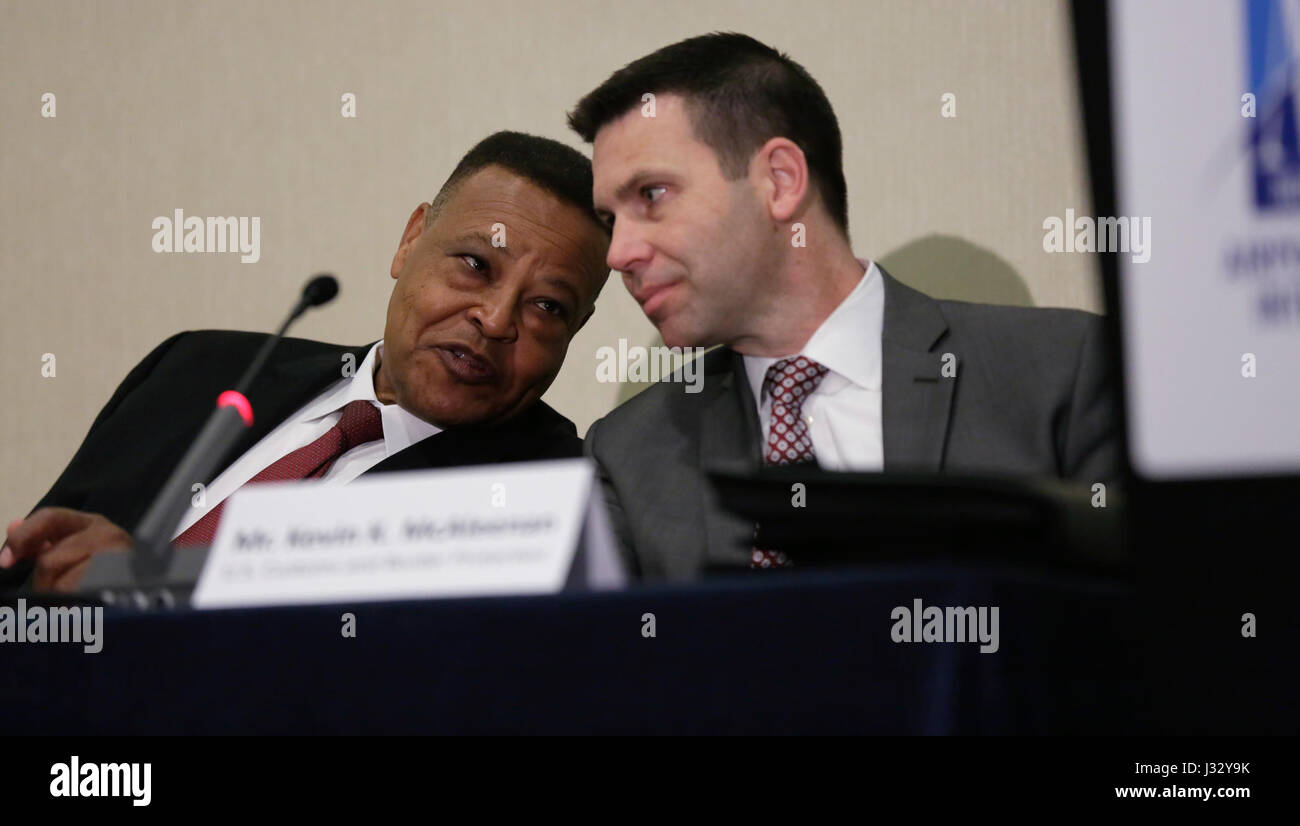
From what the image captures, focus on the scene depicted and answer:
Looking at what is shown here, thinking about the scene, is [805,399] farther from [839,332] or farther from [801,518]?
[801,518]

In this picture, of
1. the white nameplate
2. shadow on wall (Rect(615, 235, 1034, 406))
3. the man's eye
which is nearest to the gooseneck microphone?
the white nameplate

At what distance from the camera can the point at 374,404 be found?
5.83 feet

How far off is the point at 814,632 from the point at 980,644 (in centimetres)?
7

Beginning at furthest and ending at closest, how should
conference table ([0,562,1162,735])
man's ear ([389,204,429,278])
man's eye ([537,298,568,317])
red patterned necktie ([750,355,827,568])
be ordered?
1. man's ear ([389,204,429,278])
2. man's eye ([537,298,568,317])
3. red patterned necktie ([750,355,827,568])
4. conference table ([0,562,1162,735])

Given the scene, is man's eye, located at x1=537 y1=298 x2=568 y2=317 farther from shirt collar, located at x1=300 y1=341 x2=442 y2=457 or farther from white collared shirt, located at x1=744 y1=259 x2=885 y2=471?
white collared shirt, located at x1=744 y1=259 x2=885 y2=471

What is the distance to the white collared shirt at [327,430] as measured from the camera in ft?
5.61

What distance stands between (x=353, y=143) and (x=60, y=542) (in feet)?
3.14

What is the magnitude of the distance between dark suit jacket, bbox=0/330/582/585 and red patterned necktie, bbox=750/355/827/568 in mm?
370

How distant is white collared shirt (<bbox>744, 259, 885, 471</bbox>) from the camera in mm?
1390

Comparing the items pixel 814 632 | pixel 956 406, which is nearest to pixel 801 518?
pixel 814 632

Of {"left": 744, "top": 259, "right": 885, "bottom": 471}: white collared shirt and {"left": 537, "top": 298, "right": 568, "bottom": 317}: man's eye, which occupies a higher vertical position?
{"left": 537, "top": 298, "right": 568, "bottom": 317}: man's eye

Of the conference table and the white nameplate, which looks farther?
the white nameplate

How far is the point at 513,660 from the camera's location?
1.88 ft

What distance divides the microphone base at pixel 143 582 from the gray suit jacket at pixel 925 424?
0.53 meters
